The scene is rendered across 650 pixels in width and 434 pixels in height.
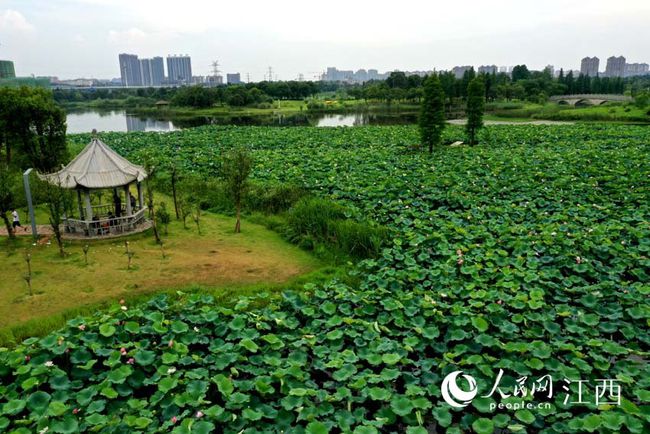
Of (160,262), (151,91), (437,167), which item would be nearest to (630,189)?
(437,167)

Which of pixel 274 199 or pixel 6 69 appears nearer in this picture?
pixel 274 199

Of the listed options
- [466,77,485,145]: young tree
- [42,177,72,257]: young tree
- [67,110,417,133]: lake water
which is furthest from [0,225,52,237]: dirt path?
[67,110,417,133]: lake water

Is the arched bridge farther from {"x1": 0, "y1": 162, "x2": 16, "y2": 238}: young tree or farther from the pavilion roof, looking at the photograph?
{"x1": 0, "y1": 162, "x2": 16, "y2": 238}: young tree

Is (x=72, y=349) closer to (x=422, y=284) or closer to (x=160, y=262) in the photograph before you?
(x=160, y=262)

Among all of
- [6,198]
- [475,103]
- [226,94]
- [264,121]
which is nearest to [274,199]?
[6,198]

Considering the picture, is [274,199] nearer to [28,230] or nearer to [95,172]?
[95,172]

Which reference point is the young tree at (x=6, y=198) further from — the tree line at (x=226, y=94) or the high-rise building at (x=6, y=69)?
the high-rise building at (x=6, y=69)
